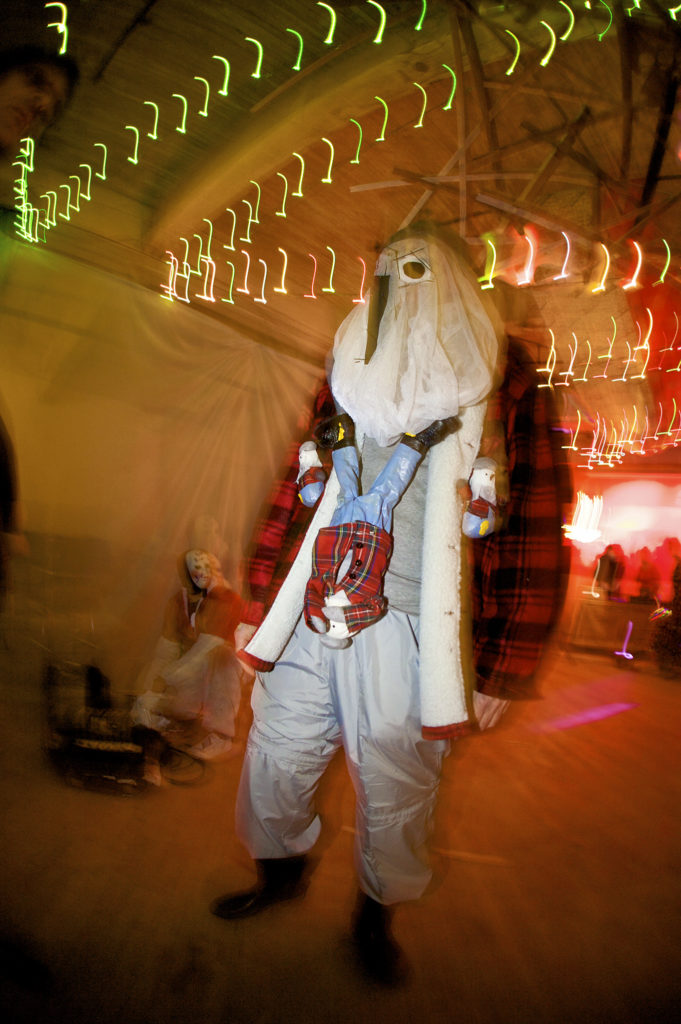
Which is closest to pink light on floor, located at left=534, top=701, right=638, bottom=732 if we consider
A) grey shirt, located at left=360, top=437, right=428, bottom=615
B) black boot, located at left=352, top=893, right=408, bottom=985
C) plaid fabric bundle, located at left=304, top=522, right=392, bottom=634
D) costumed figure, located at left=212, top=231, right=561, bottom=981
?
black boot, located at left=352, top=893, right=408, bottom=985

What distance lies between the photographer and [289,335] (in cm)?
510

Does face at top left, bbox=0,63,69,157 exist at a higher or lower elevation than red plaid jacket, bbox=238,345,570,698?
higher

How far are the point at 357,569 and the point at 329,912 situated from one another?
1083 mm

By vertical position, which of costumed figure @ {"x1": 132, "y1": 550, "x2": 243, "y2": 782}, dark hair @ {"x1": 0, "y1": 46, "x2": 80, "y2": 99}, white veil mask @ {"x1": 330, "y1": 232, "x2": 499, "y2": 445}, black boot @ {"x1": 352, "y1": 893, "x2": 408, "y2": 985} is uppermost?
dark hair @ {"x1": 0, "y1": 46, "x2": 80, "y2": 99}

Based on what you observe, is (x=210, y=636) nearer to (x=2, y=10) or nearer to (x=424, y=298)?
(x=424, y=298)

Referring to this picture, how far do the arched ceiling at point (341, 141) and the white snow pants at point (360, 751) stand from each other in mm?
1123

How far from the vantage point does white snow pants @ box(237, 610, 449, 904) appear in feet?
3.95

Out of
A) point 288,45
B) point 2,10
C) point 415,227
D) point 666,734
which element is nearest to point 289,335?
point 288,45

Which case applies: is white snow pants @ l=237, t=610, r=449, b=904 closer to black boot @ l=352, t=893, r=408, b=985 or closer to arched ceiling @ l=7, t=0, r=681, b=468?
black boot @ l=352, t=893, r=408, b=985

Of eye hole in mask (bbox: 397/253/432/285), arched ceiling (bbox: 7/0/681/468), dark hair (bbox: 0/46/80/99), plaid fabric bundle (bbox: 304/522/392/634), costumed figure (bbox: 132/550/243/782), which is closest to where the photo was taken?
plaid fabric bundle (bbox: 304/522/392/634)

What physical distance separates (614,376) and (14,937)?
8975 mm

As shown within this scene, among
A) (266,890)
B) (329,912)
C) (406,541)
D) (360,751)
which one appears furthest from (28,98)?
(329,912)

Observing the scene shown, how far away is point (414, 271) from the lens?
4.17 feet

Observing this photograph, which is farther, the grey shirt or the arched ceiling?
the arched ceiling
